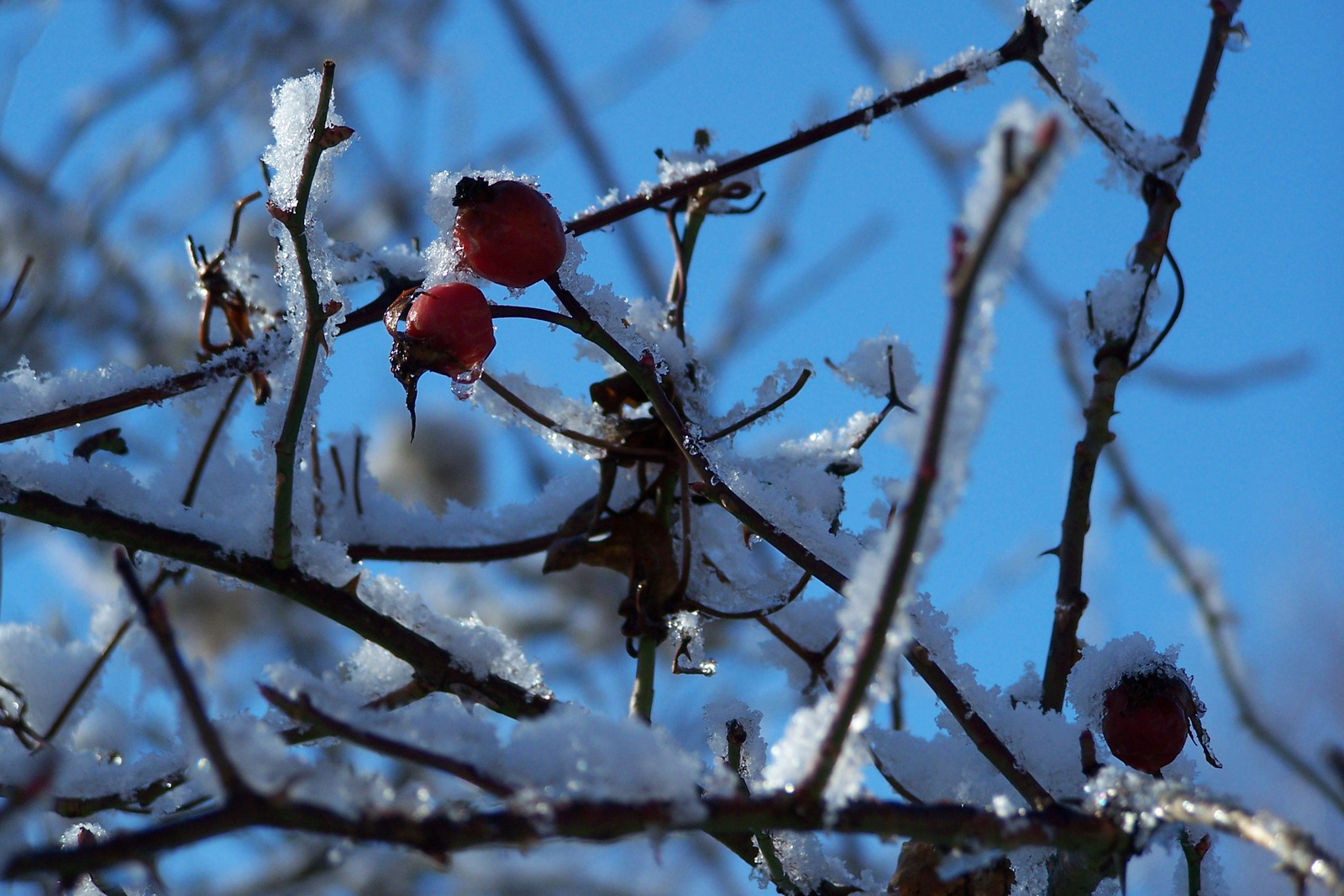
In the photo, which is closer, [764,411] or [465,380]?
[465,380]

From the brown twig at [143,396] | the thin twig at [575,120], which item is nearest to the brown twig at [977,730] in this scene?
the brown twig at [143,396]

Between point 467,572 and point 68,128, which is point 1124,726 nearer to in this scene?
point 68,128

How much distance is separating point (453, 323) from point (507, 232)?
0.09 metres

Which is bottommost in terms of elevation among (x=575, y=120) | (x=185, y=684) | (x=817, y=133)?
(x=185, y=684)

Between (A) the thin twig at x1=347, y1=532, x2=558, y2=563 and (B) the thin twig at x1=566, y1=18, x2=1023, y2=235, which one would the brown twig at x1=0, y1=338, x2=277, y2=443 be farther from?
(B) the thin twig at x1=566, y1=18, x2=1023, y2=235

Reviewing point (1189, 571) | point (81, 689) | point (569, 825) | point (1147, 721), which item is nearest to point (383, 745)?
point (569, 825)

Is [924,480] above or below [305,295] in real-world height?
below

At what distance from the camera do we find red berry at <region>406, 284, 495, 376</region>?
3.09 ft

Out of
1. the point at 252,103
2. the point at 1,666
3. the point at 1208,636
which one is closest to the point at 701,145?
the point at 1,666

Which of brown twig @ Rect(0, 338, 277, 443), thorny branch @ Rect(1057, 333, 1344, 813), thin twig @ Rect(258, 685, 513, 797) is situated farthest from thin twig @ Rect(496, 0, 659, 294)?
thin twig @ Rect(258, 685, 513, 797)

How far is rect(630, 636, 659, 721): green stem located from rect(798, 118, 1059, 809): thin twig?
560mm

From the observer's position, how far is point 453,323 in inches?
37.1

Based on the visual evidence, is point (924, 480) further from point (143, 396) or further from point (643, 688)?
point (143, 396)

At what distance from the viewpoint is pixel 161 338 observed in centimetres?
335
